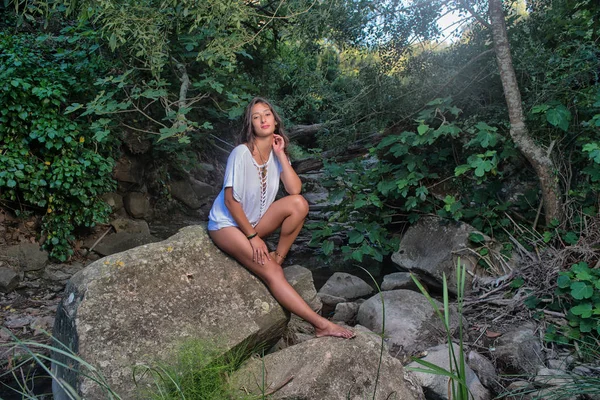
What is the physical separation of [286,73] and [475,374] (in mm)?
6023

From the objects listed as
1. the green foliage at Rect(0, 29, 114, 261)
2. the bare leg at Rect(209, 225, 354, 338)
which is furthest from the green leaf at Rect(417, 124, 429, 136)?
the green foliage at Rect(0, 29, 114, 261)

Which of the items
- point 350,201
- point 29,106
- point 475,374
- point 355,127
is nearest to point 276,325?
point 475,374

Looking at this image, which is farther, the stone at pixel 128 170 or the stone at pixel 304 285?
the stone at pixel 128 170

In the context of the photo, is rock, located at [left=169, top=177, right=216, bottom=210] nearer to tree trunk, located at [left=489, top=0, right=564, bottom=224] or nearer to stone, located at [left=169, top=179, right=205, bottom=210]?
stone, located at [left=169, top=179, right=205, bottom=210]

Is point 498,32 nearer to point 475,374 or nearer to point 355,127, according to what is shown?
point 355,127

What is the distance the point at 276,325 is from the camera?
11.4 feet

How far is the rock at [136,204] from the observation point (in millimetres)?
7758

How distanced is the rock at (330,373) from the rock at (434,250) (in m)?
2.51

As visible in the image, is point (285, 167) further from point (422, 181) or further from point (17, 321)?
point (17, 321)

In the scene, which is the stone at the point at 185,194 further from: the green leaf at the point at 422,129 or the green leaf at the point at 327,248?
the green leaf at the point at 422,129

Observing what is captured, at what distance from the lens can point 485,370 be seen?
3.76 meters

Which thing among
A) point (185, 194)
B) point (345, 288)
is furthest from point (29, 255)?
point (345, 288)

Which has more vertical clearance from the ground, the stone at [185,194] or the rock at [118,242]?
the stone at [185,194]

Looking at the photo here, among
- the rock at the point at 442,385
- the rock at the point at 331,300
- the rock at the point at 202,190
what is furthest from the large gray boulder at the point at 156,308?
the rock at the point at 202,190
